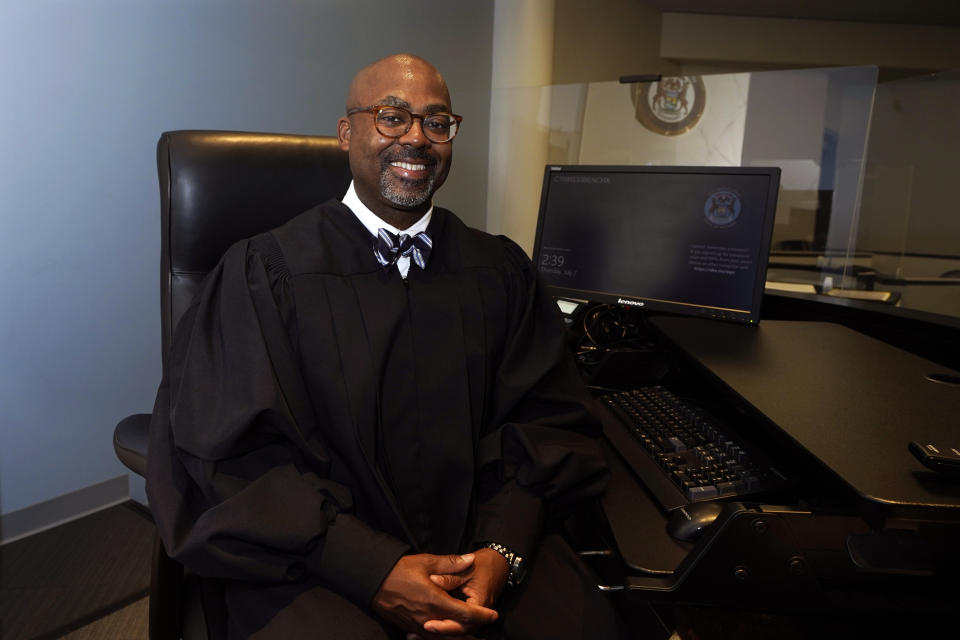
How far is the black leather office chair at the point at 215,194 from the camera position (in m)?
1.34

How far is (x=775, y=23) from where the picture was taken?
6969 mm

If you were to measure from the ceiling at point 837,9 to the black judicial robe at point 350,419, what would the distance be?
608cm

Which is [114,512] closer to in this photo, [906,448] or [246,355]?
[246,355]

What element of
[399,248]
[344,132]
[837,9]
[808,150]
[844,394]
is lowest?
[844,394]

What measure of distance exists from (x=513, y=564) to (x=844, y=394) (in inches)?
23.1

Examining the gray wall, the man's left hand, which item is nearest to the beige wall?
the gray wall

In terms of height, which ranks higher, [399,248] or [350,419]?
[399,248]

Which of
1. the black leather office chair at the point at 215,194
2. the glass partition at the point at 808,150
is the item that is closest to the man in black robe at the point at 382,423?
the black leather office chair at the point at 215,194

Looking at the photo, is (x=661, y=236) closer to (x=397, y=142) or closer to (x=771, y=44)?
(x=397, y=142)

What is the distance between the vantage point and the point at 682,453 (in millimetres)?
1111

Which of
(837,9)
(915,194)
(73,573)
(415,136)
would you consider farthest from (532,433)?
(837,9)

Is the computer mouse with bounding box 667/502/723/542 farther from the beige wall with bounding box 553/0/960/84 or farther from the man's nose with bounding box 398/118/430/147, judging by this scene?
the beige wall with bounding box 553/0/960/84

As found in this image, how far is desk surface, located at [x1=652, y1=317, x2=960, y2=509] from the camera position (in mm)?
771

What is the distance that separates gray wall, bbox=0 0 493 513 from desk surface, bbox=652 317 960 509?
1.67m
